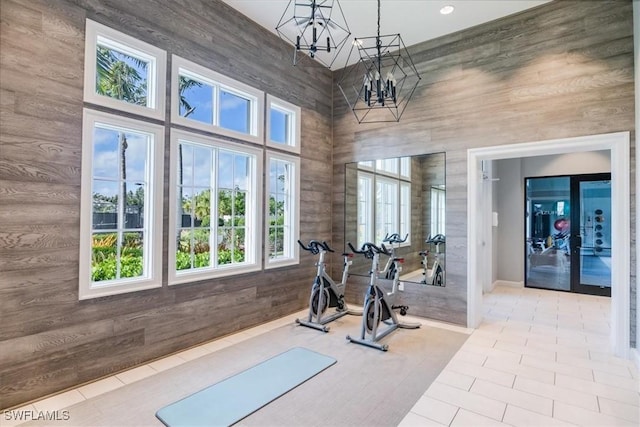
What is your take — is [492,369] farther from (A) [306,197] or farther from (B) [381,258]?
(A) [306,197]

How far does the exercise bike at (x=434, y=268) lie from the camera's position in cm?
479

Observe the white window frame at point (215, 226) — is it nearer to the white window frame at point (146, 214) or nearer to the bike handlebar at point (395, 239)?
the white window frame at point (146, 214)

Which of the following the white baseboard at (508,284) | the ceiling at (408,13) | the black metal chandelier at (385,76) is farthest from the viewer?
the white baseboard at (508,284)

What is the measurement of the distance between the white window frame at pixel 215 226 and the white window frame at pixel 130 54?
331 mm

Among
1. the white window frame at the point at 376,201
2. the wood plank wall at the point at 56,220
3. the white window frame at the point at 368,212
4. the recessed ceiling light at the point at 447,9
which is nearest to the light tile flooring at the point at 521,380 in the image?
the wood plank wall at the point at 56,220

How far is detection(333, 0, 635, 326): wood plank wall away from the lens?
374 cm

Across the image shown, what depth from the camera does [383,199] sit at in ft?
18.0

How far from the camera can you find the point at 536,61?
4141mm

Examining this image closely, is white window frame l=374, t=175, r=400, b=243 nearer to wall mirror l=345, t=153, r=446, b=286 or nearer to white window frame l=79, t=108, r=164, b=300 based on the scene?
wall mirror l=345, t=153, r=446, b=286

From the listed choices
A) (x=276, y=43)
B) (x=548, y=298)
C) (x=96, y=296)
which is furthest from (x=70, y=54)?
(x=548, y=298)

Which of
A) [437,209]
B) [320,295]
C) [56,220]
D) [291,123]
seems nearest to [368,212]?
[437,209]

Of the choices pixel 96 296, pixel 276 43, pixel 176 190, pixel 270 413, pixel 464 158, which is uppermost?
pixel 276 43

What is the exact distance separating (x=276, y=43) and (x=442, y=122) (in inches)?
104

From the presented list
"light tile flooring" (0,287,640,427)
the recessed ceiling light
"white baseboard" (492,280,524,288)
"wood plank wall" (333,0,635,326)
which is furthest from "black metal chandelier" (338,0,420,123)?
"white baseboard" (492,280,524,288)
